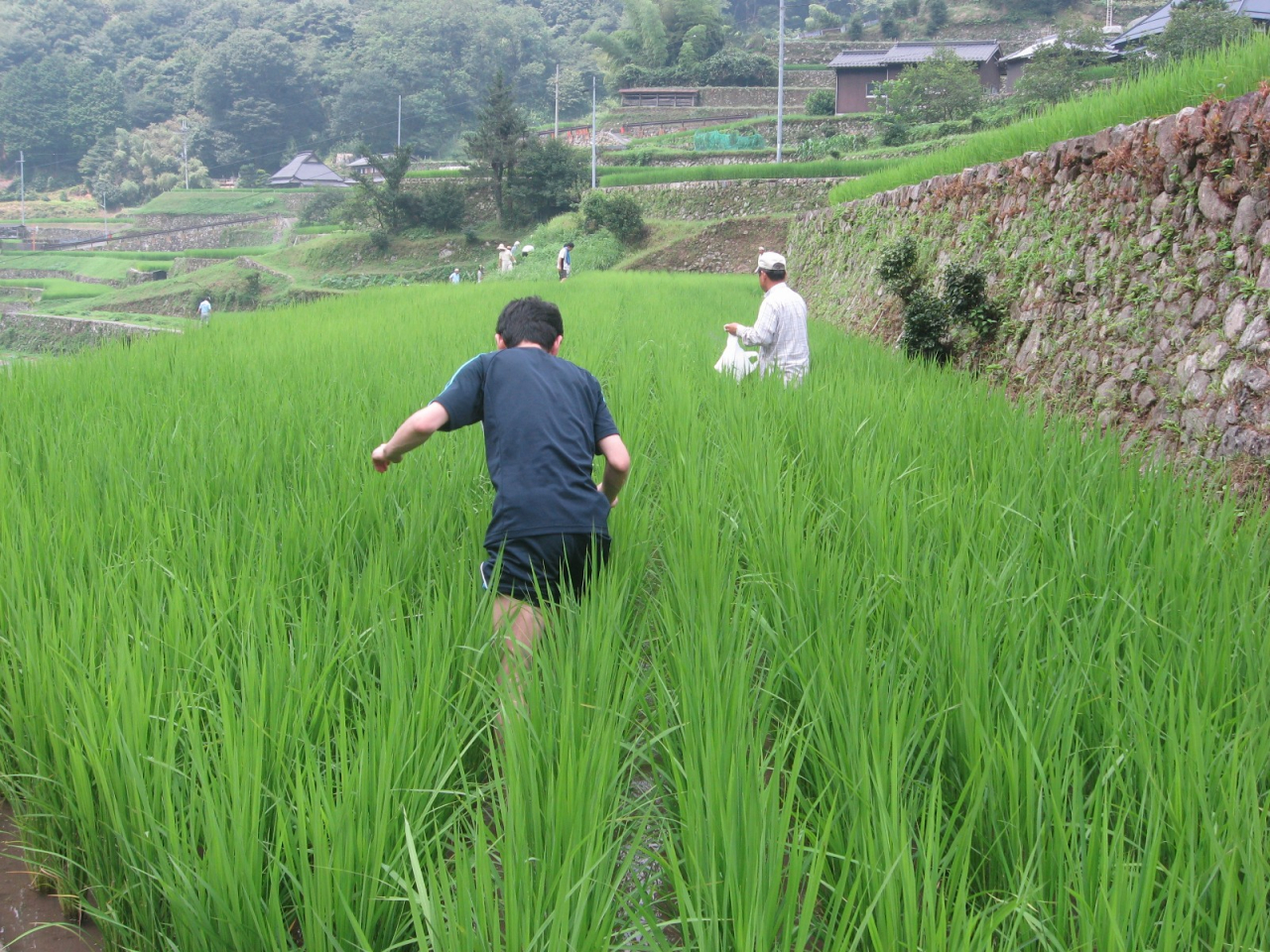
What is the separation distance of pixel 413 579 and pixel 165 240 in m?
53.5

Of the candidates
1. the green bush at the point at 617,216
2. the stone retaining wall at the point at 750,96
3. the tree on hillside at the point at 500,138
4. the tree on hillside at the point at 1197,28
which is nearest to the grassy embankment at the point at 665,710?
the tree on hillside at the point at 1197,28

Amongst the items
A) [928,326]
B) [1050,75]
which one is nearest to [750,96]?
[1050,75]

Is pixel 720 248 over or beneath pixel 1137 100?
beneath

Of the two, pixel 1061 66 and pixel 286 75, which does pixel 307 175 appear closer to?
pixel 286 75

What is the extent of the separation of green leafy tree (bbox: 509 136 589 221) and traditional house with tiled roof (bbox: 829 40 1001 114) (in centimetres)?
1385

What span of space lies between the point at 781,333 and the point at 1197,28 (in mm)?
24992

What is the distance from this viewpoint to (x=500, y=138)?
34.3 m

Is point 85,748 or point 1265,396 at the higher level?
point 1265,396

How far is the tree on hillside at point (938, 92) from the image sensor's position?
3184 cm

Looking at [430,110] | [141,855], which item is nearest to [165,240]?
[430,110]

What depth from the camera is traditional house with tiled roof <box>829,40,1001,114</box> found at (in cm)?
4078

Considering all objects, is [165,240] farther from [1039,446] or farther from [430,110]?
[1039,446]

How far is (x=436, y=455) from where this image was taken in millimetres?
3580

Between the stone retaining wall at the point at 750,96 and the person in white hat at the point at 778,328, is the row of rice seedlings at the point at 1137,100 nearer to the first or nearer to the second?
the person in white hat at the point at 778,328
